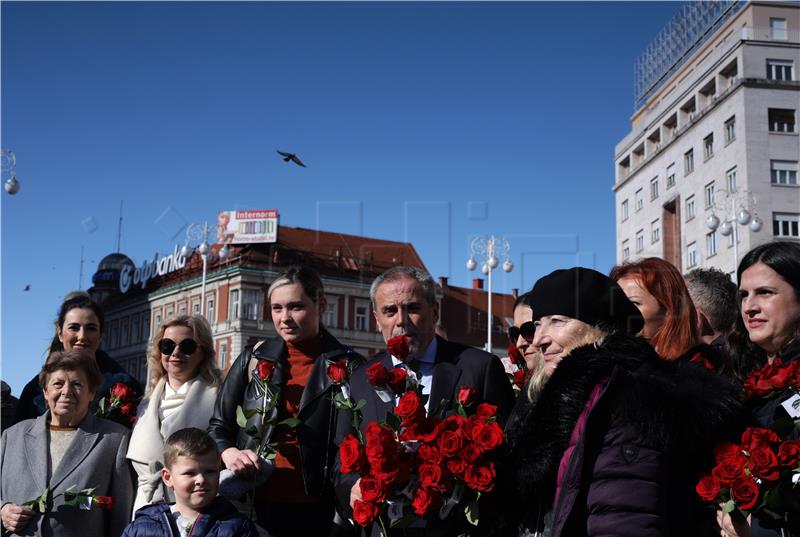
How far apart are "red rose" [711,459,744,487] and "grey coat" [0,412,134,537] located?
3612mm

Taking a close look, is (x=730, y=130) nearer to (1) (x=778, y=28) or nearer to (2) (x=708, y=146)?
(2) (x=708, y=146)

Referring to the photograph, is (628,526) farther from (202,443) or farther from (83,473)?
(83,473)

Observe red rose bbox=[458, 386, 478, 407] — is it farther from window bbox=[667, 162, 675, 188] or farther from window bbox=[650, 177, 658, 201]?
window bbox=[650, 177, 658, 201]

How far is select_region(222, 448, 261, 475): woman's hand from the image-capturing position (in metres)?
4.37

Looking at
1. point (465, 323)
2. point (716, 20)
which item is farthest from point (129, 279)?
point (716, 20)

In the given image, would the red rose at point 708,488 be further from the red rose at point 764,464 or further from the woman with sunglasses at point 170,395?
the woman with sunglasses at point 170,395

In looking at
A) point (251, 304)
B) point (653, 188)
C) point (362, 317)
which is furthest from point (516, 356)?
point (362, 317)

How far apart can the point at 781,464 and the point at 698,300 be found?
2277 millimetres

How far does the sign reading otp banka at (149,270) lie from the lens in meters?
65.7

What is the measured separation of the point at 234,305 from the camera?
189 feet

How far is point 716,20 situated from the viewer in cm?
4594

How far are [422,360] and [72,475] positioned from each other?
2.36 m

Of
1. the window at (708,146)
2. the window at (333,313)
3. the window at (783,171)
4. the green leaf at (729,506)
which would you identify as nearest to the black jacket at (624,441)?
the green leaf at (729,506)

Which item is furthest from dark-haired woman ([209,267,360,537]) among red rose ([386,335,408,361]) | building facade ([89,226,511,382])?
building facade ([89,226,511,382])
